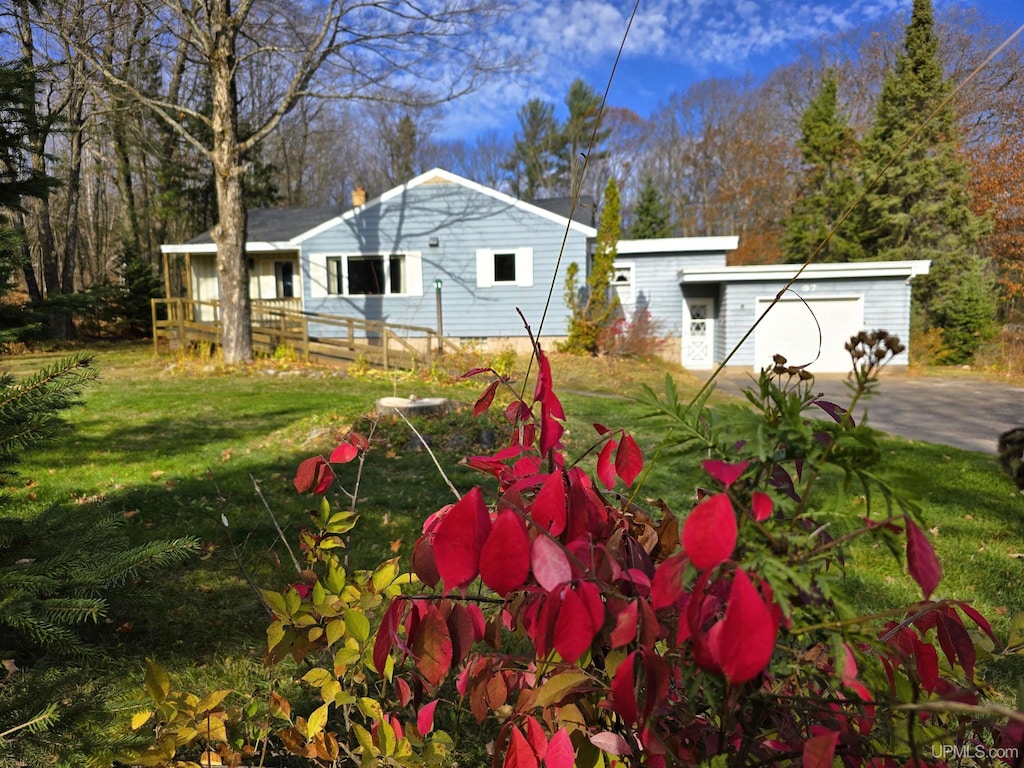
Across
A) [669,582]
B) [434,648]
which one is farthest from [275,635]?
[669,582]

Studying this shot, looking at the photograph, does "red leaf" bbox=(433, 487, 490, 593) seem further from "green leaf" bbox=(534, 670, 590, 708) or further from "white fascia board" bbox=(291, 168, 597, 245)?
"white fascia board" bbox=(291, 168, 597, 245)

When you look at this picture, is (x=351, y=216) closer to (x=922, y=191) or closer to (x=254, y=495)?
(x=254, y=495)

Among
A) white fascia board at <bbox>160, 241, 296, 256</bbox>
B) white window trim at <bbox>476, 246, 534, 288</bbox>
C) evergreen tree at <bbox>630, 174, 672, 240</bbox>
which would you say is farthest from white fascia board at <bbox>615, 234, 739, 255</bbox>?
evergreen tree at <bbox>630, 174, 672, 240</bbox>

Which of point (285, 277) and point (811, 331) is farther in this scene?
point (285, 277)

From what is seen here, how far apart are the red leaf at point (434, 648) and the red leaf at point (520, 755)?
124mm

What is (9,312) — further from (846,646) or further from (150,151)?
(150,151)

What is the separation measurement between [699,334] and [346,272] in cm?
1018

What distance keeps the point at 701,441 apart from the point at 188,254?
724 inches

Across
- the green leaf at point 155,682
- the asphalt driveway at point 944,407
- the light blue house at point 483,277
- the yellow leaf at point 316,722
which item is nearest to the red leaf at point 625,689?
the yellow leaf at point 316,722

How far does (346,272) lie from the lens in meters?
16.0

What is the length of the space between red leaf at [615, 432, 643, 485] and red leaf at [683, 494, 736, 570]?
1.30 ft

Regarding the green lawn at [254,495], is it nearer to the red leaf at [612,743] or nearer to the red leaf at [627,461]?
the red leaf at [627,461]

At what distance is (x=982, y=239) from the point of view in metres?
19.8

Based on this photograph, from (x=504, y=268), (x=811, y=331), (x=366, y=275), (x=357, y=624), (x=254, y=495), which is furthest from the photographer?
(x=366, y=275)
